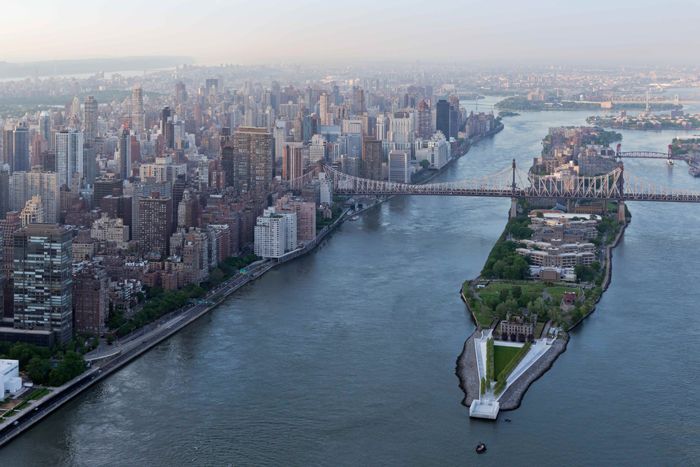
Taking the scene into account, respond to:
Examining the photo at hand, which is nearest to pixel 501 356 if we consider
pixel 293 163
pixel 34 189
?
pixel 34 189

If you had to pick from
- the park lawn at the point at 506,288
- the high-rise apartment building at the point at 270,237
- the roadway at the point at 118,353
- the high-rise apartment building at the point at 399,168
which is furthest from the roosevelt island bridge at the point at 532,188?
the roadway at the point at 118,353

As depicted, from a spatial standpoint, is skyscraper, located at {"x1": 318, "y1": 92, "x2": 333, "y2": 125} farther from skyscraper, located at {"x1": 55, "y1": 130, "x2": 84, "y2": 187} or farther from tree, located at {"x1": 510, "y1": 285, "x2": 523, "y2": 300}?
tree, located at {"x1": 510, "y1": 285, "x2": 523, "y2": 300}

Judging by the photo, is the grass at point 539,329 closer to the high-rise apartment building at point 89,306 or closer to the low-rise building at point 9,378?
the high-rise apartment building at point 89,306

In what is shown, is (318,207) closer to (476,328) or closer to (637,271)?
(637,271)

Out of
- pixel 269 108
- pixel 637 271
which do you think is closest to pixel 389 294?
pixel 637 271

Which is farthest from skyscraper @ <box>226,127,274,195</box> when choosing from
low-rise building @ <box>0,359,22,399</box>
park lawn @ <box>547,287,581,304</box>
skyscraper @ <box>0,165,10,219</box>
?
low-rise building @ <box>0,359,22,399</box>

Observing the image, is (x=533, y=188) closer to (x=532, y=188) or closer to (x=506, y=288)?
(x=532, y=188)
